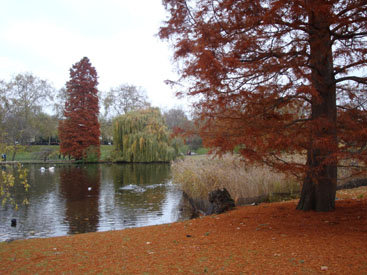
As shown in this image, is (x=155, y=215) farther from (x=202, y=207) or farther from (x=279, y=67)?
(x=279, y=67)

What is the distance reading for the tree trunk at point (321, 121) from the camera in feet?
14.8

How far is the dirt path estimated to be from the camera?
3424 mm

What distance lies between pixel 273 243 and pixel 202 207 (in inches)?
231

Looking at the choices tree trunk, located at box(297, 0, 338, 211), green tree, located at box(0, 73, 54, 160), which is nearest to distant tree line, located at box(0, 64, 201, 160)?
green tree, located at box(0, 73, 54, 160)

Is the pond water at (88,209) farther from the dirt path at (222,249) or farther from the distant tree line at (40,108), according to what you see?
the distant tree line at (40,108)

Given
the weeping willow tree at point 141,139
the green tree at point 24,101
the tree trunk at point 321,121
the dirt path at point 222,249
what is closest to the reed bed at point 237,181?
the dirt path at point 222,249

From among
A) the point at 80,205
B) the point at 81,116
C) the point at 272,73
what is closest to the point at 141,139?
the point at 81,116

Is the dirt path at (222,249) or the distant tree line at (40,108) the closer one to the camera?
the dirt path at (222,249)

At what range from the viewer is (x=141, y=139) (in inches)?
1175

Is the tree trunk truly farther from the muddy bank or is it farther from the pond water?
the pond water

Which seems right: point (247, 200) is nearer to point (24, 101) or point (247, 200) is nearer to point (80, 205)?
point (80, 205)

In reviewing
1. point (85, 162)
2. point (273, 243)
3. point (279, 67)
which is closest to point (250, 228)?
point (273, 243)

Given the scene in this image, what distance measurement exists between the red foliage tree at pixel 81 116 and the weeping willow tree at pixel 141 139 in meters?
4.16

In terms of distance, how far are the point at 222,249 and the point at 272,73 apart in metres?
2.70
